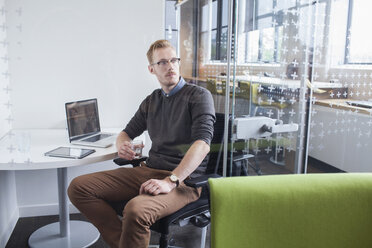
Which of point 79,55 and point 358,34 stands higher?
point 358,34

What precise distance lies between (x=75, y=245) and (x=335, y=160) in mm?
1736

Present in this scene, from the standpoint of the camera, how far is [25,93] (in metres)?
2.55

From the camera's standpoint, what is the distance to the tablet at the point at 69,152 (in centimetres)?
190

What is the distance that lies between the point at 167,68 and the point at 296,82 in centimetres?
81

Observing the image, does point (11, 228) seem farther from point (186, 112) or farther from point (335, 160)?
point (335, 160)

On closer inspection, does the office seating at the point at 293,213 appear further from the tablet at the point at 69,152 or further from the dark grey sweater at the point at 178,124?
the tablet at the point at 69,152

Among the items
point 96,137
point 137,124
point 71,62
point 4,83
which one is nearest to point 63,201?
point 96,137

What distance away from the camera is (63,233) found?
2377mm

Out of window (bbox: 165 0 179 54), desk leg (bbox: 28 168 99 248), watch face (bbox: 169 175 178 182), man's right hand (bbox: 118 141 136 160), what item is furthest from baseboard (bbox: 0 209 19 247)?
window (bbox: 165 0 179 54)

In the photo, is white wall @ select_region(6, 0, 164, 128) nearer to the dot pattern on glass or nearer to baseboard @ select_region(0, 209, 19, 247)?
the dot pattern on glass

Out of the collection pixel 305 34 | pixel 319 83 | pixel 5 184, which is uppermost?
pixel 305 34

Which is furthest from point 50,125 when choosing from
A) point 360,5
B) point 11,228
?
point 360,5

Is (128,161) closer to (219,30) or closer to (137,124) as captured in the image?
(137,124)

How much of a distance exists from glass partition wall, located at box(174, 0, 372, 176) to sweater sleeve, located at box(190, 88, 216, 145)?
289mm
